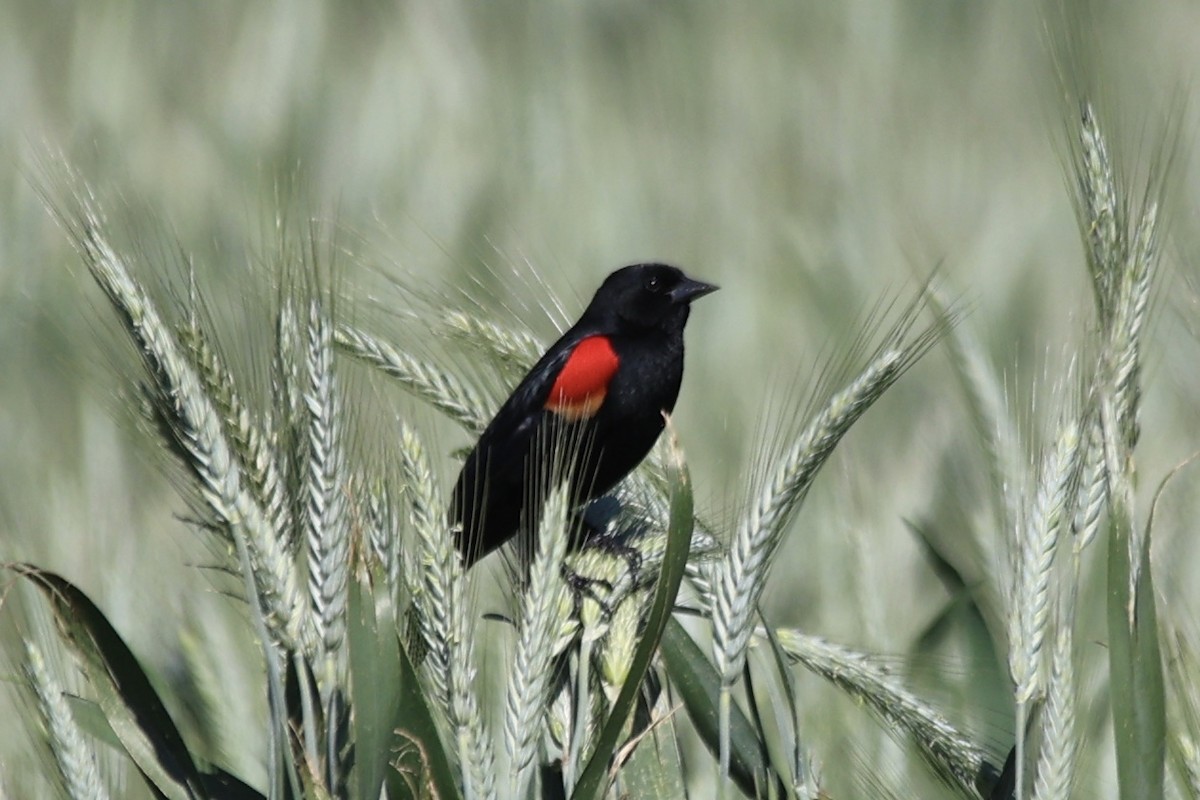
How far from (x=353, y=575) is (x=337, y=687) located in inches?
3.5

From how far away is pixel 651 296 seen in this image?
2.56 meters

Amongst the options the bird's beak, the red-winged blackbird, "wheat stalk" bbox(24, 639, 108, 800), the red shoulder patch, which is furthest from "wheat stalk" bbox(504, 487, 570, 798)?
the bird's beak

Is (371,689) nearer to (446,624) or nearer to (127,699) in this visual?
(446,624)

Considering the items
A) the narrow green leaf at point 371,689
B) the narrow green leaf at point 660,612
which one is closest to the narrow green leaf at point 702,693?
the narrow green leaf at point 660,612

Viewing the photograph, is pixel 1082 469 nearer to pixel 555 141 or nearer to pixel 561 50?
pixel 555 141

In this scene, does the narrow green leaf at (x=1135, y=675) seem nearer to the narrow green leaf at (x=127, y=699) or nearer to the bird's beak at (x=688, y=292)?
the narrow green leaf at (x=127, y=699)

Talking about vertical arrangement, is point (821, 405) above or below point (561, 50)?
below

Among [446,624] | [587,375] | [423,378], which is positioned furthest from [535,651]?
[587,375]

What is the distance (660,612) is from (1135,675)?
34 centimetres

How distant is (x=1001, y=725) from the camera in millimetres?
1498

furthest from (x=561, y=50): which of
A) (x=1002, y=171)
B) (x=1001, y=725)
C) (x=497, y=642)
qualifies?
(x=1001, y=725)

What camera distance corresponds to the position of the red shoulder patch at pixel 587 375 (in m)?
2.21

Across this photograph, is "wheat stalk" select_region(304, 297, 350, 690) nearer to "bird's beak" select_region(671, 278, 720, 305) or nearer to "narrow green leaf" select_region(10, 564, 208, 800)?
"narrow green leaf" select_region(10, 564, 208, 800)

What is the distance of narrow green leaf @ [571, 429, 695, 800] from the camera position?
1125mm
